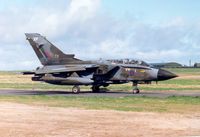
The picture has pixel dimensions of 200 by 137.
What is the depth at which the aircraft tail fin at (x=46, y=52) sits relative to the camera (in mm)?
41625

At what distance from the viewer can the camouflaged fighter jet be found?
3791cm

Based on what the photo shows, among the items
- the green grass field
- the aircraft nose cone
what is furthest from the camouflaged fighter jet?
the green grass field

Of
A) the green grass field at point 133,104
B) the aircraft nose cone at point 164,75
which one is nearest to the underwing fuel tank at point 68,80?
the aircraft nose cone at point 164,75

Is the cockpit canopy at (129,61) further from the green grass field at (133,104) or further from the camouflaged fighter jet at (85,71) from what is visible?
the green grass field at (133,104)

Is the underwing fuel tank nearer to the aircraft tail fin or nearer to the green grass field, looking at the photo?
the aircraft tail fin

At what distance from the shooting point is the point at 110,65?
39312 mm

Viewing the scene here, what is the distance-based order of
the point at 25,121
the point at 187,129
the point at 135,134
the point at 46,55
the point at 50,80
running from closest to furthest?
the point at 135,134 → the point at 187,129 → the point at 25,121 → the point at 50,80 → the point at 46,55

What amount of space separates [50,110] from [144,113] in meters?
4.44

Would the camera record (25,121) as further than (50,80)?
No

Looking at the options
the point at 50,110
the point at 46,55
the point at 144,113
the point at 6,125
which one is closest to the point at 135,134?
the point at 6,125

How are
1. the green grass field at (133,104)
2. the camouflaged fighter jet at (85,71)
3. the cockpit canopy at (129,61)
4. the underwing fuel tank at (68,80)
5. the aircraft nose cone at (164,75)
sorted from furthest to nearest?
the underwing fuel tank at (68,80) < the cockpit canopy at (129,61) < the camouflaged fighter jet at (85,71) < the aircraft nose cone at (164,75) < the green grass field at (133,104)

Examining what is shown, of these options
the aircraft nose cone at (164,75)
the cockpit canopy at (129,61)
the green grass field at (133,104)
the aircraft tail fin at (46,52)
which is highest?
the aircraft tail fin at (46,52)

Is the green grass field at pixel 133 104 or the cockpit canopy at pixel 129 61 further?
the cockpit canopy at pixel 129 61

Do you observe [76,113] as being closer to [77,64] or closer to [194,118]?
[194,118]
